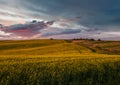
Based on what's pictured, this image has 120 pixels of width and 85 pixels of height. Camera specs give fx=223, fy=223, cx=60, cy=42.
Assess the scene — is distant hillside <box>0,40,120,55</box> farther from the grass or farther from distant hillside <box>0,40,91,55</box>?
the grass

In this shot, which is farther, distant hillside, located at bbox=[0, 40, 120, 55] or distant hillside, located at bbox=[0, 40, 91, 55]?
distant hillside, located at bbox=[0, 40, 120, 55]

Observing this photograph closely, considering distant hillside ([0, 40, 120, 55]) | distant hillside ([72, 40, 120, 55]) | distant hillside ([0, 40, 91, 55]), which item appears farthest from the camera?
distant hillside ([72, 40, 120, 55])

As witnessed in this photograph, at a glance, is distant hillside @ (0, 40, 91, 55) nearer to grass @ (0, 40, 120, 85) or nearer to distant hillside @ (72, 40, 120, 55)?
distant hillside @ (72, 40, 120, 55)

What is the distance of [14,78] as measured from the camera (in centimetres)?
1973

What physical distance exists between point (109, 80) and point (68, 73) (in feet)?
16.5

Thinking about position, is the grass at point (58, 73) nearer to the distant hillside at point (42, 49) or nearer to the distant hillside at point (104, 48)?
the distant hillside at point (42, 49)

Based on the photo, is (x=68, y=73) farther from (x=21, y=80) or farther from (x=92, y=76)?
(x=21, y=80)

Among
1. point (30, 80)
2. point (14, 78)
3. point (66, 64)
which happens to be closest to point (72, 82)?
point (66, 64)

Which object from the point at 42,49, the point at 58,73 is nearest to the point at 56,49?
the point at 42,49

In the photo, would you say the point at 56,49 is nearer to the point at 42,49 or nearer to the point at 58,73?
the point at 42,49

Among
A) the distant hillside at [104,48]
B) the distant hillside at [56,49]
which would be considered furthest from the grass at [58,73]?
the distant hillside at [104,48]

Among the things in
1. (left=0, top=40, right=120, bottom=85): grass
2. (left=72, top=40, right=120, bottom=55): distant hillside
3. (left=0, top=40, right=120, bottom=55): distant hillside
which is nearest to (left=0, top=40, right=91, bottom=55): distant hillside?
(left=0, top=40, right=120, bottom=55): distant hillside

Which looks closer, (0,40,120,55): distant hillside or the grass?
the grass

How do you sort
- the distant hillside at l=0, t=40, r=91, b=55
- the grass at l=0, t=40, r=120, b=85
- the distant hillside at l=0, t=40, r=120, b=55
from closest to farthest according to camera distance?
the grass at l=0, t=40, r=120, b=85 → the distant hillside at l=0, t=40, r=91, b=55 → the distant hillside at l=0, t=40, r=120, b=55
